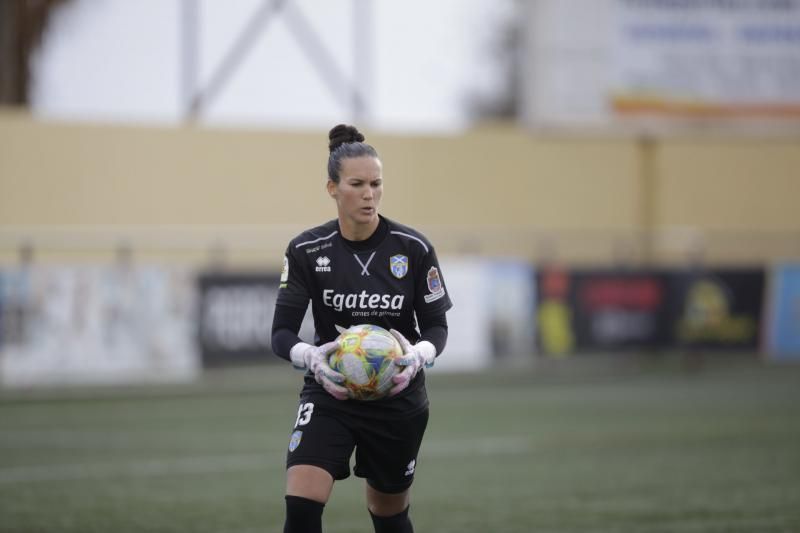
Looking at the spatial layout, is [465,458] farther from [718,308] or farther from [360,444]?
[718,308]

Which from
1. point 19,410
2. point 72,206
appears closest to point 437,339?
point 19,410

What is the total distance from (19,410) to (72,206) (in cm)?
871

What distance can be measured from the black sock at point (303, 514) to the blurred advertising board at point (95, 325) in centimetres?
1444

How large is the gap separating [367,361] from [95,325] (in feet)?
48.3

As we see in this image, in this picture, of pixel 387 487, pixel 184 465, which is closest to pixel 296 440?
pixel 387 487

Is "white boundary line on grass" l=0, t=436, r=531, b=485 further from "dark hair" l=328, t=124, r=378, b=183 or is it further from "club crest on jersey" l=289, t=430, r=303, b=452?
"dark hair" l=328, t=124, r=378, b=183

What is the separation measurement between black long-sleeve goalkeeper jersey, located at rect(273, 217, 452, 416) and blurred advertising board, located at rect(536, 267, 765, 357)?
16.2 m

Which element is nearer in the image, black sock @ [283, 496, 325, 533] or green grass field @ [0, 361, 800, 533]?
black sock @ [283, 496, 325, 533]

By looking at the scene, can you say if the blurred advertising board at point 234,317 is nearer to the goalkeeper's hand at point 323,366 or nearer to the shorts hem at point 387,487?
the shorts hem at point 387,487

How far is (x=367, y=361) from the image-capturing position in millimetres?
6066

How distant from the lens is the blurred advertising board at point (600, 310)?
22.7 metres

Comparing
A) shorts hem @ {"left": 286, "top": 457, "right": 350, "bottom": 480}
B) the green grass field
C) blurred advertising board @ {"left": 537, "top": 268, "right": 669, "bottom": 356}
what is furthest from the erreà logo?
blurred advertising board @ {"left": 537, "top": 268, "right": 669, "bottom": 356}

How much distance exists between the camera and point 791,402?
1817cm

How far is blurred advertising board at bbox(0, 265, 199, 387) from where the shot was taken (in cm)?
1977
